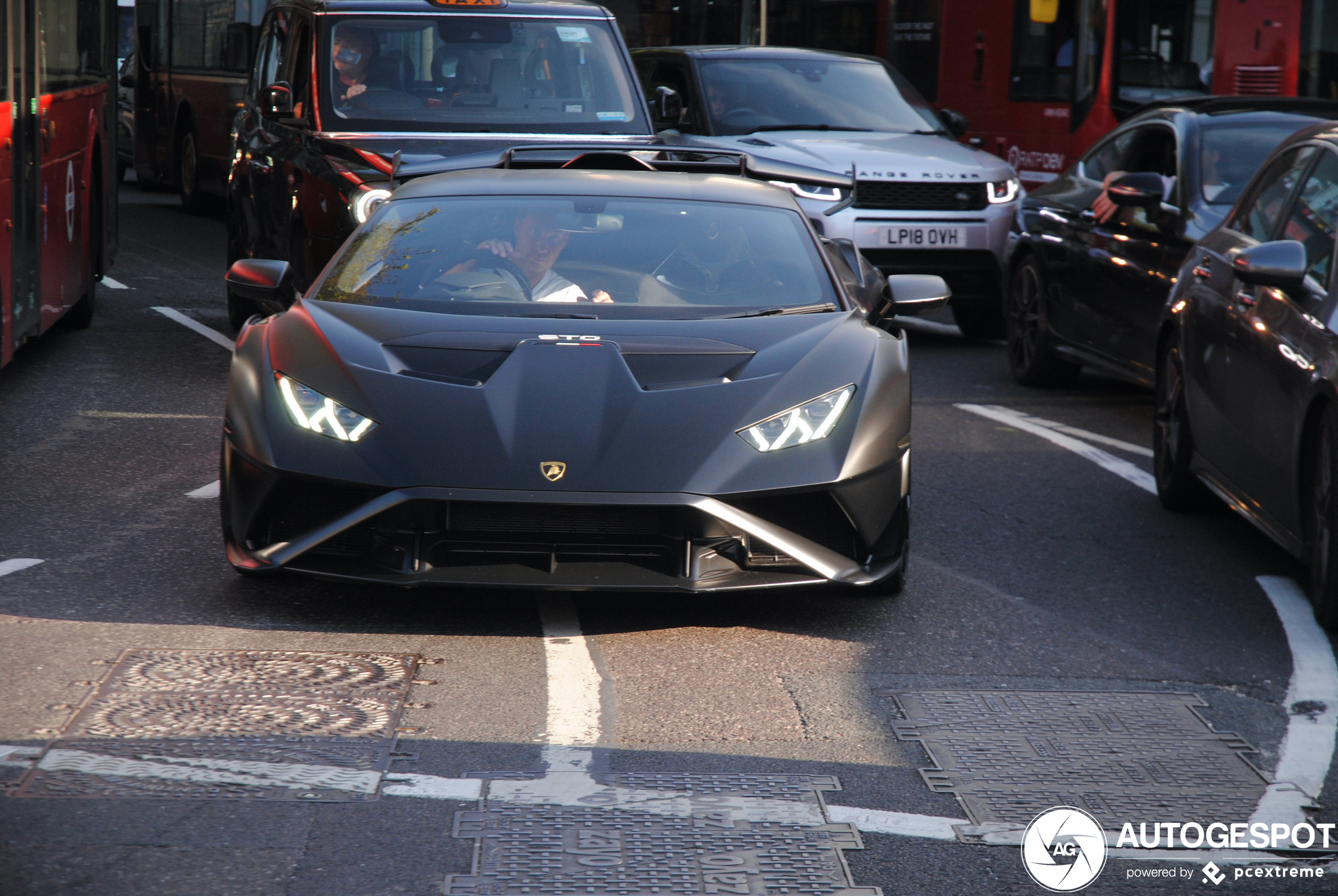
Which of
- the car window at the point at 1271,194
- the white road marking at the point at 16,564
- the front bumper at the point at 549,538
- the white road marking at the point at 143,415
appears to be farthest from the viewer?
the white road marking at the point at 143,415

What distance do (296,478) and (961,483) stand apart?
3.55 m

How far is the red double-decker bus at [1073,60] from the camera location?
45.9ft

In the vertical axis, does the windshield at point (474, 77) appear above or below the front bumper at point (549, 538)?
above

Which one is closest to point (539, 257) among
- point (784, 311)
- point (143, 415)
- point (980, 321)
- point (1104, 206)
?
point (784, 311)

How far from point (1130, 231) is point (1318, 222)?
3048 millimetres

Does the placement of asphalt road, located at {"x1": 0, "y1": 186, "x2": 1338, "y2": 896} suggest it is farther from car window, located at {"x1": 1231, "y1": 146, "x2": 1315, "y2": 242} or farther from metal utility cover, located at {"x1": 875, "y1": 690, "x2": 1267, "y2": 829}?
car window, located at {"x1": 1231, "y1": 146, "x2": 1315, "y2": 242}

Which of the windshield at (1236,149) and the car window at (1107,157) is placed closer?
the windshield at (1236,149)

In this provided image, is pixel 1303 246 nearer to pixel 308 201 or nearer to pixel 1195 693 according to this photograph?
pixel 1195 693

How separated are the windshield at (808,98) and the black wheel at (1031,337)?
9.33 feet

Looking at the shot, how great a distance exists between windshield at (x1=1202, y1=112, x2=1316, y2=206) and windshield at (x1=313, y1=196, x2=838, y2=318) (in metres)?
3.28

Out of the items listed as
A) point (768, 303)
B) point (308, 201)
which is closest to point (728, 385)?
point (768, 303)

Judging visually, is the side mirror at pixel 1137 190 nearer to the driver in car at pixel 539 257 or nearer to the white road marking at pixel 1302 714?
the white road marking at pixel 1302 714

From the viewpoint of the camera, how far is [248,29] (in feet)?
67.1

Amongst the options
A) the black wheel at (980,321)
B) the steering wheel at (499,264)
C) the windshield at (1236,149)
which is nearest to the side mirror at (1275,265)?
the steering wheel at (499,264)
